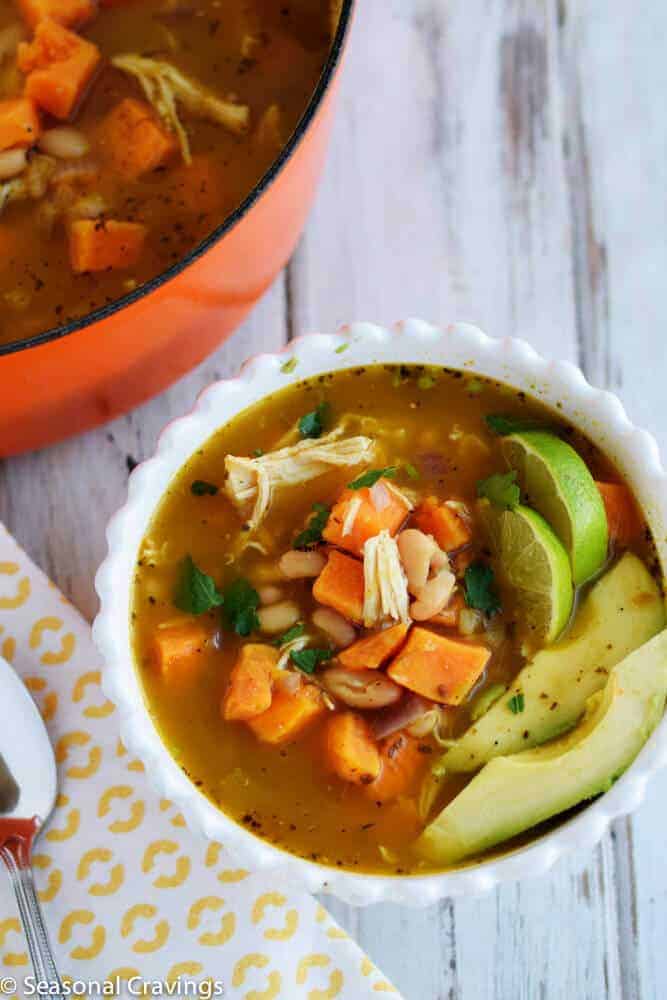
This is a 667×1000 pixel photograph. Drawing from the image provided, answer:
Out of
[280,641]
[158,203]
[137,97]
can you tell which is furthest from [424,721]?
[137,97]

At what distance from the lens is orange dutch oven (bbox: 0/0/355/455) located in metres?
2.14

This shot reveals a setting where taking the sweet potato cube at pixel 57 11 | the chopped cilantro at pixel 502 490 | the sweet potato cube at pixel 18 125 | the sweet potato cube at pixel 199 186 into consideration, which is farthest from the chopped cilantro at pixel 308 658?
the sweet potato cube at pixel 57 11

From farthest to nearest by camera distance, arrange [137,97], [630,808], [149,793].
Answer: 1. [137,97]
2. [149,793]
3. [630,808]

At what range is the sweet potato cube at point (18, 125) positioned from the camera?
254cm

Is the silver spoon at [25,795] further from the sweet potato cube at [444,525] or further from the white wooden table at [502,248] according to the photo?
the sweet potato cube at [444,525]

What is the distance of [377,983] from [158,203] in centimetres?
146

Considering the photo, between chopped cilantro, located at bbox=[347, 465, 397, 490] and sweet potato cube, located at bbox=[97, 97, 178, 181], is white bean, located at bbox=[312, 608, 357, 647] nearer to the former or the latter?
chopped cilantro, located at bbox=[347, 465, 397, 490]

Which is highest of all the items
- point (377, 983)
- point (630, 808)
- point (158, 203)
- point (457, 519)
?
point (158, 203)

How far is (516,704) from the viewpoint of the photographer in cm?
215

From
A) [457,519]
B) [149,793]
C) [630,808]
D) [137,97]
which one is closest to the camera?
[630,808]

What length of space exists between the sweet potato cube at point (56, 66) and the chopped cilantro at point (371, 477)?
3.14 ft

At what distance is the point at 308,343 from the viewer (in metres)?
2.33

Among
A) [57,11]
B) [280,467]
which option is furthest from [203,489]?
[57,11]

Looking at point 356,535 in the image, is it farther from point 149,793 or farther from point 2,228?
point 2,228
